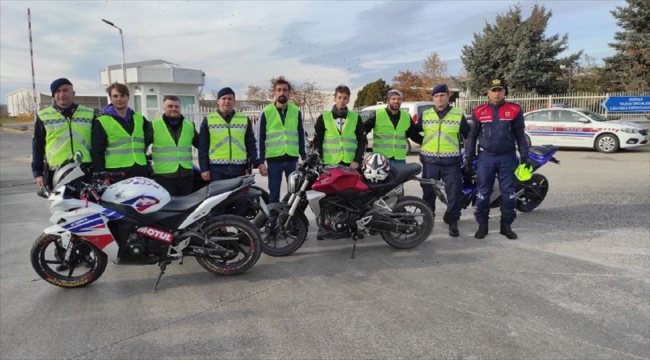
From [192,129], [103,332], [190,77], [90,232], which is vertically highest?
[190,77]

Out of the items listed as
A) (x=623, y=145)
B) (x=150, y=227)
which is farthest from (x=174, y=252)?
(x=623, y=145)

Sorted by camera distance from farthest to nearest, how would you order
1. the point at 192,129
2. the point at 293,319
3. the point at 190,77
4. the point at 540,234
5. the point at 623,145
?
1. the point at 190,77
2. the point at 623,145
3. the point at 540,234
4. the point at 192,129
5. the point at 293,319

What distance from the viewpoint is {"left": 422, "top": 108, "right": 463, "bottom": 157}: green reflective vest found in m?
5.36

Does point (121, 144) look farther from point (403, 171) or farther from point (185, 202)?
point (403, 171)

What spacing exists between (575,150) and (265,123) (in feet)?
43.5

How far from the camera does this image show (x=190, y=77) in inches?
704

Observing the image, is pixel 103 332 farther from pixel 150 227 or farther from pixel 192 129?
pixel 192 129

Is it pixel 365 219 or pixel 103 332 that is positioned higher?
pixel 365 219

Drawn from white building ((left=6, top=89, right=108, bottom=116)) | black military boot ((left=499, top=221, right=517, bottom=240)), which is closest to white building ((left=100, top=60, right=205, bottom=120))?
black military boot ((left=499, top=221, right=517, bottom=240))

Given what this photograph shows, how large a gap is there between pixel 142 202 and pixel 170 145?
1.05 meters

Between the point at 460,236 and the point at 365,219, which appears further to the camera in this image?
the point at 460,236

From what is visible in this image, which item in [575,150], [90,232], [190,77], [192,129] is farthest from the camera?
[190,77]

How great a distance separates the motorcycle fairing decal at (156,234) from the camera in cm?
395

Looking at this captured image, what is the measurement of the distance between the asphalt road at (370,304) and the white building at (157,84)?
12.7 m
